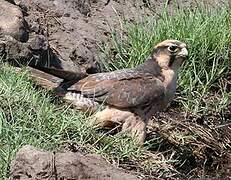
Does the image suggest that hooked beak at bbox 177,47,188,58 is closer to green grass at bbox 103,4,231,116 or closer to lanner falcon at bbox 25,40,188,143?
lanner falcon at bbox 25,40,188,143

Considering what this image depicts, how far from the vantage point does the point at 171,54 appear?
773 cm

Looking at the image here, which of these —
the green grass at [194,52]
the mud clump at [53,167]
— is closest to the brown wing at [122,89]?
the green grass at [194,52]

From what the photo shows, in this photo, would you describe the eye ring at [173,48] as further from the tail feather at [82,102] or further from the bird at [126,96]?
the tail feather at [82,102]

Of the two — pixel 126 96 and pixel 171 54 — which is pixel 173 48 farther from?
pixel 126 96

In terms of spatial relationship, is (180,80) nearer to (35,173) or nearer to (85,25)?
(85,25)

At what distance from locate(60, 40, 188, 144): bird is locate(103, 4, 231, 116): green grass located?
3.59 feet

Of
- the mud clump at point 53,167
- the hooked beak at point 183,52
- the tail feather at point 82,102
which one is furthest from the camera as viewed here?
the hooked beak at point 183,52

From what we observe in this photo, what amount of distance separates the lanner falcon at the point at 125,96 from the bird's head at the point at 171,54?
0.18ft

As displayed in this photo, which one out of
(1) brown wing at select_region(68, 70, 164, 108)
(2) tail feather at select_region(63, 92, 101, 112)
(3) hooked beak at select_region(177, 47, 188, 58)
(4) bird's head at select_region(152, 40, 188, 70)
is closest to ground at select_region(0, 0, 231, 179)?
(2) tail feather at select_region(63, 92, 101, 112)

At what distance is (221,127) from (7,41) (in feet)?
8.01

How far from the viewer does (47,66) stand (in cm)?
805


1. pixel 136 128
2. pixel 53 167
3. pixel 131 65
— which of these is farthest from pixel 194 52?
pixel 53 167

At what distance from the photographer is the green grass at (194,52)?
28.6 ft

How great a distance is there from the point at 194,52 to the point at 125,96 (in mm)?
1790
